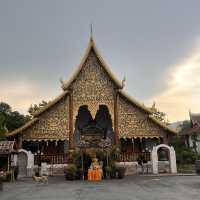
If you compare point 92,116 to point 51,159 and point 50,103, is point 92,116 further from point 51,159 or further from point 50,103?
point 51,159

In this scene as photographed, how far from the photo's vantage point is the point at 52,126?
19438 mm

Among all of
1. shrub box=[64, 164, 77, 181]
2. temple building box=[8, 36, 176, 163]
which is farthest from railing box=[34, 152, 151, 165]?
shrub box=[64, 164, 77, 181]

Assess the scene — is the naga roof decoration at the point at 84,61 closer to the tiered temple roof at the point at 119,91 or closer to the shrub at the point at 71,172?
the tiered temple roof at the point at 119,91

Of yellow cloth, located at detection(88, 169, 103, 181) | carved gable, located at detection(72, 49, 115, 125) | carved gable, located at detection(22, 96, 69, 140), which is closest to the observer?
yellow cloth, located at detection(88, 169, 103, 181)

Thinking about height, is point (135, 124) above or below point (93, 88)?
below

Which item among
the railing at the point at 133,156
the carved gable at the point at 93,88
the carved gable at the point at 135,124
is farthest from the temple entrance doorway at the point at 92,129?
the carved gable at the point at 135,124

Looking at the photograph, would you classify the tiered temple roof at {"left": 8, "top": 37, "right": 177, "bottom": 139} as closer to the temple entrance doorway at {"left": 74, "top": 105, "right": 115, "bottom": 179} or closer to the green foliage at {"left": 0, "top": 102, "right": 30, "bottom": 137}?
the temple entrance doorway at {"left": 74, "top": 105, "right": 115, "bottom": 179}

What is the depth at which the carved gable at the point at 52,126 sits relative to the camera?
755 inches

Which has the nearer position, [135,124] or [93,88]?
[135,124]

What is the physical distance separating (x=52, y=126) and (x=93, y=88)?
3677 millimetres

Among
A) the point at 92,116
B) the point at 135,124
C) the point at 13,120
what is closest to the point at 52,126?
the point at 92,116

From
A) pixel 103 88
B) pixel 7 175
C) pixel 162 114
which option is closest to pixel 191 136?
pixel 162 114

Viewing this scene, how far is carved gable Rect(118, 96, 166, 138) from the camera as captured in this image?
19.9 m

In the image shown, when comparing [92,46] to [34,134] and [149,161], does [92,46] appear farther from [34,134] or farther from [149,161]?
[149,161]
